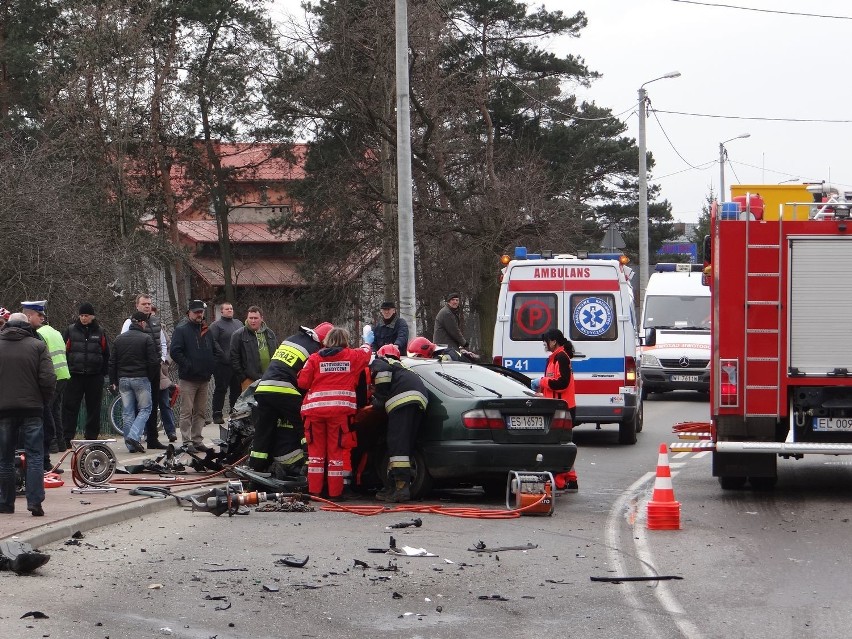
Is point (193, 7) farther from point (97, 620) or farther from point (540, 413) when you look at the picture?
point (97, 620)

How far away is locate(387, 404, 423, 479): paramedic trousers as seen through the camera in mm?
11867

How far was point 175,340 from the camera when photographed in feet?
56.2

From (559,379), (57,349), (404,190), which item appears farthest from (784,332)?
(404,190)

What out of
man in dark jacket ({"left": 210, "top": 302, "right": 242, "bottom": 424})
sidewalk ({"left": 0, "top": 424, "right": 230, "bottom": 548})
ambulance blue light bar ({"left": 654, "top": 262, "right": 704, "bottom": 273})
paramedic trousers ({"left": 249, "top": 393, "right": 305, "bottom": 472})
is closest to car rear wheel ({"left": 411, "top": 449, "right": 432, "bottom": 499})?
paramedic trousers ({"left": 249, "top": 393, "right": 305, "bottom": 472})

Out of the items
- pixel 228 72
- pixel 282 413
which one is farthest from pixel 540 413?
pixel 228 72

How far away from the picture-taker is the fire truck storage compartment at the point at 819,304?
40.3 ft

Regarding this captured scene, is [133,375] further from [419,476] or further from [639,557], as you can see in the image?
[639,557]

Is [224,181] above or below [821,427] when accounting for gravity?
above

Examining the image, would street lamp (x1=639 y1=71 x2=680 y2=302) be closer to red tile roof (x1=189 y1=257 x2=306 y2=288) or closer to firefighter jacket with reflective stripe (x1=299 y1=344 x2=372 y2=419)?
red tile roof (x1=189 y1=257 x2=306 y2=288)

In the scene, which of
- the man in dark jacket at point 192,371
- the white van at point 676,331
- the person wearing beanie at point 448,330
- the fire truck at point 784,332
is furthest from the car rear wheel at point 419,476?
the white van at point 676,331

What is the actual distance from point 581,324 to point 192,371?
5.45 m

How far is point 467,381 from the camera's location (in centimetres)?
1267

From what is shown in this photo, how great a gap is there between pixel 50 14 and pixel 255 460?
27.8 m

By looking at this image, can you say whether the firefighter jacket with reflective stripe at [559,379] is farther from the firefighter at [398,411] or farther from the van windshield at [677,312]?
the van windshield at [677,312]
